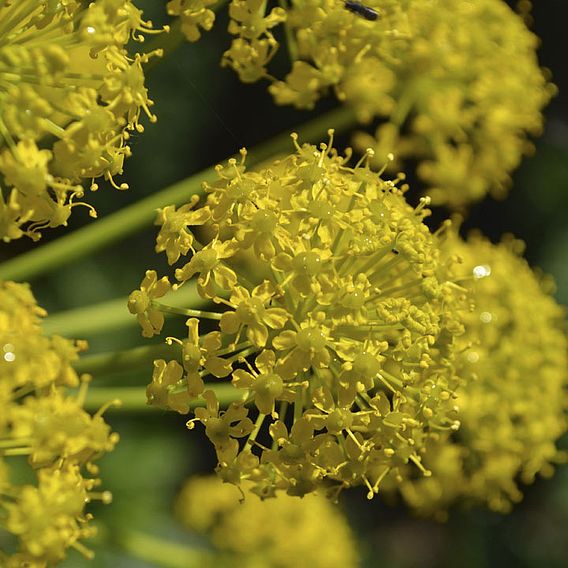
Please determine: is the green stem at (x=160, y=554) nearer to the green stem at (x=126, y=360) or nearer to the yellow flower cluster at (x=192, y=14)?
the green stem at (x=126, y=360)

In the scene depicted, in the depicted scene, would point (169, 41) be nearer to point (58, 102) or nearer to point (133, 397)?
point (58, 102)

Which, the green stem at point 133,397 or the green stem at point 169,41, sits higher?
the green stem at point 169,41

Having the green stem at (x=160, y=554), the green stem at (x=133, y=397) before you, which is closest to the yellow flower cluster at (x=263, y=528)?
the green stem at (x=160, y=554)

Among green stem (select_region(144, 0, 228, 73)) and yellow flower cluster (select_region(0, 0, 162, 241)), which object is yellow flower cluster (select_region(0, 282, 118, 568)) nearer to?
yellow flower cluster (select_region(0, 0, 162, 241))

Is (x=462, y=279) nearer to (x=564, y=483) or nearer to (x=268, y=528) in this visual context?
(x=268, y=528)

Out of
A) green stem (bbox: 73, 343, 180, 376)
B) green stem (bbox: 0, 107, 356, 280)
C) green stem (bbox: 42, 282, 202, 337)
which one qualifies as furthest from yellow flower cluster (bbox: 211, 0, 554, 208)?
green stem (bbox: 73, 343, 180, 376)

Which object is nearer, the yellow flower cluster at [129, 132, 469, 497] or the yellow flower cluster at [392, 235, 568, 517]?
the yellow flower cluster at [129, 132, 469, 497]

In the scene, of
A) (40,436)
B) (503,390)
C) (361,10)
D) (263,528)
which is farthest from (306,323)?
(263,528)
